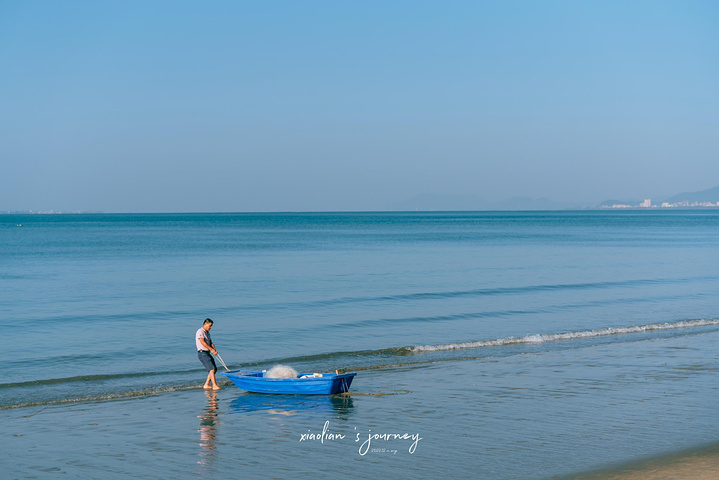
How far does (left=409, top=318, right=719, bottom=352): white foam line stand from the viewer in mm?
22672

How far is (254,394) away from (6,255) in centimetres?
6092

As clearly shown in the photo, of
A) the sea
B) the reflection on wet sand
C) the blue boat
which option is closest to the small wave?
the sea

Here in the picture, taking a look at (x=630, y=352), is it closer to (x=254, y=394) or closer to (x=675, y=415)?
(x=675, y=415)

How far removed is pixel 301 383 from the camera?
1633 cm

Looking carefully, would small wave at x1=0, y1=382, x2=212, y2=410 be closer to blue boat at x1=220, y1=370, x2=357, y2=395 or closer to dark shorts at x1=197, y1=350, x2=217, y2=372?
dark shorts at x1=197, y1=350, x2=217, y2=372

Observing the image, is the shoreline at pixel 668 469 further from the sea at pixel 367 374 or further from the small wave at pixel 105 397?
the small wave at pixel 105 397

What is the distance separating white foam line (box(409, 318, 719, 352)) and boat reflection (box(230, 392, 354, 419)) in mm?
6594

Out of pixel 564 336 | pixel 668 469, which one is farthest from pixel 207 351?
pixel 564 336

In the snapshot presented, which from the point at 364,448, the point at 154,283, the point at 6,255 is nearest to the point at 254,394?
the point at 364,448

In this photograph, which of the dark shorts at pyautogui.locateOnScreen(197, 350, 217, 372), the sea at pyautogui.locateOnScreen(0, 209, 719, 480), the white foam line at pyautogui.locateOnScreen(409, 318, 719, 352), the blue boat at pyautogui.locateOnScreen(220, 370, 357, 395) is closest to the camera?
the sea at pyautogui.locateOnScreen(0, 209, 719, 480)

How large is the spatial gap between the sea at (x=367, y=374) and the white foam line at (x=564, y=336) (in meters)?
0.09

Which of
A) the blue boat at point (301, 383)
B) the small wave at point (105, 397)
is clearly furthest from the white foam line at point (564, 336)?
the small wave at point (105, 397)

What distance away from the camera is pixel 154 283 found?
41562 millimetres

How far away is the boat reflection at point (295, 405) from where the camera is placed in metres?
15.0
